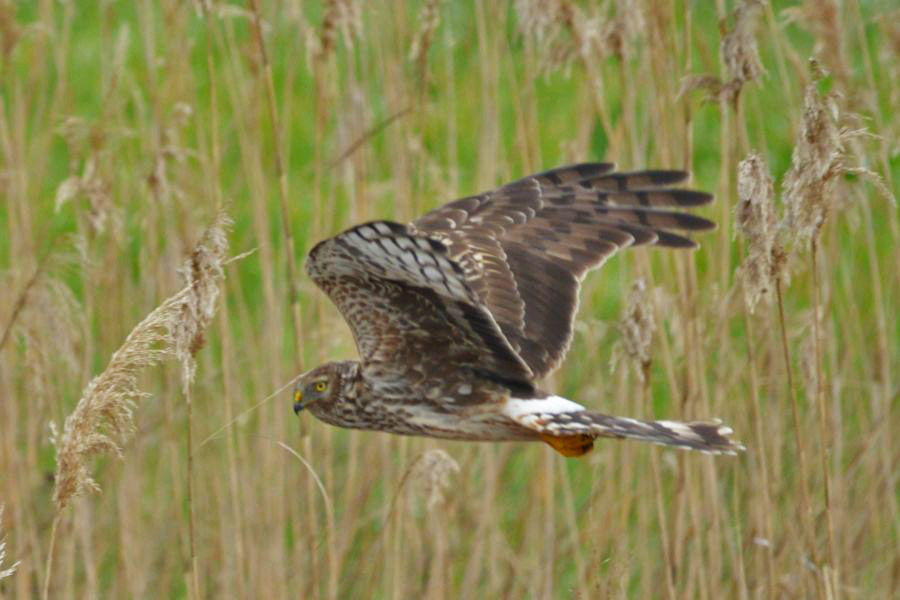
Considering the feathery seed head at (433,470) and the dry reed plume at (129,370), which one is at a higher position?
the dry reed plume at (129,370)

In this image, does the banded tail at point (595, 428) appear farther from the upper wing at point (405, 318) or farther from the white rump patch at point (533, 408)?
the upper wing at point (405, 318)

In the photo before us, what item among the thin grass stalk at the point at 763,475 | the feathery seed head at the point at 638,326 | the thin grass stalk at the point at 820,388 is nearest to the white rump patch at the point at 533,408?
the feathery seed head at the point at 638,326

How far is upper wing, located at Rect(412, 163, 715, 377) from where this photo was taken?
13.7ft

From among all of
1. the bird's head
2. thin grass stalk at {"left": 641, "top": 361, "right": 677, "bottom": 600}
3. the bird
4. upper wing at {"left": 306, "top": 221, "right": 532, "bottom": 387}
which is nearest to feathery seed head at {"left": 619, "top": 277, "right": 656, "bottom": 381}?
thin grass stalk at {"left": 641, "top": 361, "right": 677, "bottom": 600}

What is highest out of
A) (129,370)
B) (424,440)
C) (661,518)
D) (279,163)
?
(279,163)

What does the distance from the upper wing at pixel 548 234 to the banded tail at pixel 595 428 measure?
0.85ft

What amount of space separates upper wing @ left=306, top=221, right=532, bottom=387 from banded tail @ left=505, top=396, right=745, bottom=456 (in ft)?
0.37

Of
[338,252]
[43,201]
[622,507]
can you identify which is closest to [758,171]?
[338,252]

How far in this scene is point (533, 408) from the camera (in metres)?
3.94

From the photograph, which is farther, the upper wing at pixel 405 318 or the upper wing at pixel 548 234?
the upper wing at pixel 548 234

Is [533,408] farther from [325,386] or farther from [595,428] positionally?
[325,386]

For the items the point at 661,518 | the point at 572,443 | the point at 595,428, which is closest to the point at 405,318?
the point at 572,443

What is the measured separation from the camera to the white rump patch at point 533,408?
388 cm

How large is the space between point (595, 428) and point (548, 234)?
96 centimetres
